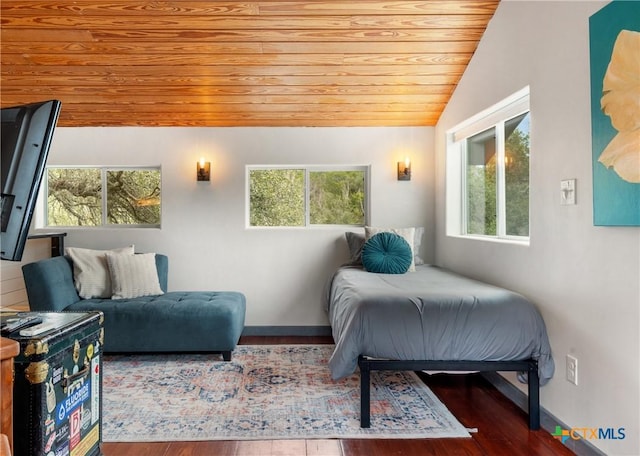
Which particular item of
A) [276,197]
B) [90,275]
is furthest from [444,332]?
[90,275]

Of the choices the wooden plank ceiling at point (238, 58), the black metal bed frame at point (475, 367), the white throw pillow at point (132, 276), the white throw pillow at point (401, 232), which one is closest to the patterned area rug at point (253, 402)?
the black metal bed frame at point (475, 367)

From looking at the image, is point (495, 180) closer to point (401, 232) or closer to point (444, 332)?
point (401, 232)

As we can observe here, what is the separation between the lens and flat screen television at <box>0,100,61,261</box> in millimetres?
1061

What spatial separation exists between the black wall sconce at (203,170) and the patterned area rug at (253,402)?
161 centimetres

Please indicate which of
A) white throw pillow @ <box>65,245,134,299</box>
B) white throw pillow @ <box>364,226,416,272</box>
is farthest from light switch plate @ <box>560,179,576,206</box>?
white throw pillow @ <box>65,245,134,299</box>

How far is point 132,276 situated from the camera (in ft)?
10.8

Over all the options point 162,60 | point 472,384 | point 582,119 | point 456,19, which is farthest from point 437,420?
point 162,60

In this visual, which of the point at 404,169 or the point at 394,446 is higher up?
the point at 404,169

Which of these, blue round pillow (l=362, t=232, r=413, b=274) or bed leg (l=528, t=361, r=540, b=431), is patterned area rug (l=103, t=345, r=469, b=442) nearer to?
bed leg (l=528, t=361, r=540, b=431)

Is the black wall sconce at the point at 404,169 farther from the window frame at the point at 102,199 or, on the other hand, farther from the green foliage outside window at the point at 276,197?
the window frame at the point at 102,199

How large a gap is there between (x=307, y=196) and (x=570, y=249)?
8.10ft

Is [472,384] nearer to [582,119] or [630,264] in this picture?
[630,264]

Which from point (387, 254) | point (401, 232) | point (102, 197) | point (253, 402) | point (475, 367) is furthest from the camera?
point (102, 197)

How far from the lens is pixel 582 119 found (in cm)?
184
